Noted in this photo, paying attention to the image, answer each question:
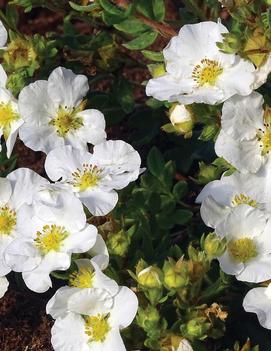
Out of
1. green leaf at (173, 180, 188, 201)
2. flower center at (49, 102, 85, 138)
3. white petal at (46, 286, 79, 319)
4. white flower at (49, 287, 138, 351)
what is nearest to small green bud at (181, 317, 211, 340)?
white flower at (49, 287, 138, 351)

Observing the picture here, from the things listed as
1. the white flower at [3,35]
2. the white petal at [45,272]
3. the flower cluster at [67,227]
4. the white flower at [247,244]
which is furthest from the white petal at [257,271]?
the white flower at [3,35]

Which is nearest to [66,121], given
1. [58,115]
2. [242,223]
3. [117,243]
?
[58,115]

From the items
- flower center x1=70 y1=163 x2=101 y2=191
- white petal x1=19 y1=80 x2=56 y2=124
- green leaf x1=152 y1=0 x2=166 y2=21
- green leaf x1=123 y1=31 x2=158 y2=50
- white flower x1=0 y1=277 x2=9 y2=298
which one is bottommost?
white flower x1=0 y1=277 x2=9 y2=298

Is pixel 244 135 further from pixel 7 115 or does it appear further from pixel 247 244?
pixel 7 115

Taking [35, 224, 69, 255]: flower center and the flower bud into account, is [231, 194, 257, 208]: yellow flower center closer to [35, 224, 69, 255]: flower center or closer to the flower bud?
the flower bud

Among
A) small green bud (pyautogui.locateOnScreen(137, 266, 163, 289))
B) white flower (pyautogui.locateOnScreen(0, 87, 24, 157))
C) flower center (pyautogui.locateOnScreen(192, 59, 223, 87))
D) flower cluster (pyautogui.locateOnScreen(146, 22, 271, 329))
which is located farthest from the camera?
white flower (pyautogui.locateOnScreen(0, 87, 24, 157))
